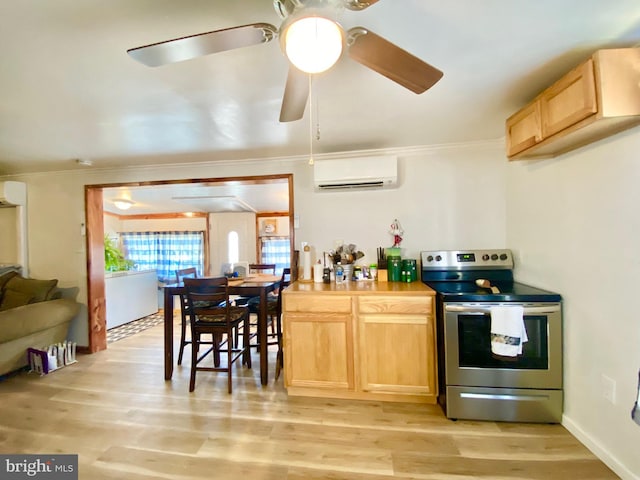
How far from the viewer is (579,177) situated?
1.78 m

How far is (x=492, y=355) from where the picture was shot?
201 centimetres

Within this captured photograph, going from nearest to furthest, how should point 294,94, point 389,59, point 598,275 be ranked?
point 389,59
point 294,94
point 598,275

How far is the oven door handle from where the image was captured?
6.29 ft

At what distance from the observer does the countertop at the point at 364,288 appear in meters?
2.26

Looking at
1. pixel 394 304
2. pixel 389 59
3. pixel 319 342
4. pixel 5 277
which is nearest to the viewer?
pixel 389 59

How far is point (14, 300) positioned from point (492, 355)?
4.72 meters

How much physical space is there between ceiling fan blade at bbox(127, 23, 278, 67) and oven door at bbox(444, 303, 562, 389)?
1.96 meters

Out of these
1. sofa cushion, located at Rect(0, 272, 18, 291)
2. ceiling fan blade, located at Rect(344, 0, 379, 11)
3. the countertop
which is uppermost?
ceiling fan blade, located at Rect(344, 0, 379, 11)

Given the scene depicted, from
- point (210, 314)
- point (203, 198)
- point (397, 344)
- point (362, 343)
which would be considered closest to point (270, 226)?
point (203, 198)

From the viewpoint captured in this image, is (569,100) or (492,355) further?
(492,355)

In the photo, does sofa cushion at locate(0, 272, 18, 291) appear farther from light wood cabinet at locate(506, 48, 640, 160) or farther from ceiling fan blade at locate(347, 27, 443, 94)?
light wood cabinet at locate(506, 48, 640, 160)

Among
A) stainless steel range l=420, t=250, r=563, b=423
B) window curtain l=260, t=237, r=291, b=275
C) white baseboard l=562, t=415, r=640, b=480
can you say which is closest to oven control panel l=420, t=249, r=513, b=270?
stainless steel range l=420, t=250, r=563, b=423

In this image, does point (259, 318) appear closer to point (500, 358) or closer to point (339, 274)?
point (339, 274)

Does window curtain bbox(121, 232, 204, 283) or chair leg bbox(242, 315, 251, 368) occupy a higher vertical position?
window curtain bbox(121, 232, 204, 283)
